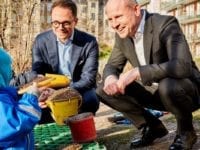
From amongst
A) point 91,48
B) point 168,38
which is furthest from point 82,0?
point 168,38

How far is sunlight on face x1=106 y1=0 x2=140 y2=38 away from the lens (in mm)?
2666

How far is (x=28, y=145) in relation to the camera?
7.65 feet

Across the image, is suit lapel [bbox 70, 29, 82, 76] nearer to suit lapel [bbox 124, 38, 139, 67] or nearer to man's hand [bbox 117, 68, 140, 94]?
suit lapel [bbox 124, 38, 139, 67]

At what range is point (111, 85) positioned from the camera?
275 centimetres

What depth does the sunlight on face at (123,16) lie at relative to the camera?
2.67 meters

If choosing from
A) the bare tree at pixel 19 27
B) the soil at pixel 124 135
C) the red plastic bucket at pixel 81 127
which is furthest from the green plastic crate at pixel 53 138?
the bare tree at pixel 19 27

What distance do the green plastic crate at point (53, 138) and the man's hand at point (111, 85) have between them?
0.40 metres

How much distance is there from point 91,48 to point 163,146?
2.93 feet

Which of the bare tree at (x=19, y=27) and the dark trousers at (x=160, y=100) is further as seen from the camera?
the bare tree at (x=19, y=27)

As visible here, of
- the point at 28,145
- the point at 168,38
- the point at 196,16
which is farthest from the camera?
the point at 196,16

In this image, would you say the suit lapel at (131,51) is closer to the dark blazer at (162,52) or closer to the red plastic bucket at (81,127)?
A: the dark blazer at (162,52)

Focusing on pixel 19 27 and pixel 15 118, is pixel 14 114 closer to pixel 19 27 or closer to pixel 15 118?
pixel 15 118

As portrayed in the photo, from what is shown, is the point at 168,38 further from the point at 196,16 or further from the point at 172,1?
the point at 172,1

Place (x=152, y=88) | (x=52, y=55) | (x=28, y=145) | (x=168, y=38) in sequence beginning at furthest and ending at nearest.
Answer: (x=52, y=55) < (x=152, y=88) < (x=168, y=38) < (x=28, y=145)
